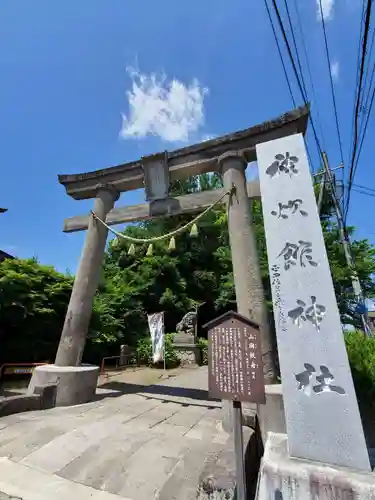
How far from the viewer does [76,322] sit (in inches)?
236

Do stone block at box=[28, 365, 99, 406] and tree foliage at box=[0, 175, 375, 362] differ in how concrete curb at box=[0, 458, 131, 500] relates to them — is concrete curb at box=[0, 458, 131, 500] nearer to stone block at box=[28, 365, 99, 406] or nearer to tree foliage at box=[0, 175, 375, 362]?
stone block at box=[28, 365, 99, 406]

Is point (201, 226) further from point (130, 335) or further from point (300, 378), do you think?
point (300, 378)

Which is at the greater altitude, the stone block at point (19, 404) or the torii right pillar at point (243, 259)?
the torii right pillar at point (243, 259)

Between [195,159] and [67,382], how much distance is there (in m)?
5.55

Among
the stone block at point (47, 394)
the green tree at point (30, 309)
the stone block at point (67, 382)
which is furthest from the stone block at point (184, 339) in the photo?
the stone block at point (47, 394)

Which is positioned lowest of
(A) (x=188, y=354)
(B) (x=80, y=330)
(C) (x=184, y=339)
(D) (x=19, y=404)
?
(D) (x=19, y=404)

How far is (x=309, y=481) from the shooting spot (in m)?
2.28

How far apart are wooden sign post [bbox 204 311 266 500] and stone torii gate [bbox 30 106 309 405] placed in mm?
1629

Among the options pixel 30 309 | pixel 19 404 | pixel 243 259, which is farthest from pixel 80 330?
pixel 30 309

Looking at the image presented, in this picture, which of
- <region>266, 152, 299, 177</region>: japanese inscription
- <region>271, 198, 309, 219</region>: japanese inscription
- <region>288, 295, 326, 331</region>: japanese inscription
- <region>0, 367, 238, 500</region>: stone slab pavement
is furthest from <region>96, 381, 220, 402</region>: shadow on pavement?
<region>266, 152, 299, 177</region>: japanese inscription

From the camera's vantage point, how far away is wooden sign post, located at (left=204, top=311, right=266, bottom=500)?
2562 mm

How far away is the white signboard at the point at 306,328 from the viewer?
8.11ft

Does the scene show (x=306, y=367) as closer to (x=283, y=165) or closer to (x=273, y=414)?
(x=273, y=414)

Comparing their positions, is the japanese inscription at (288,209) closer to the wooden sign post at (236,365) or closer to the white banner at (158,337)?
the wooden sign post at (236,365)
